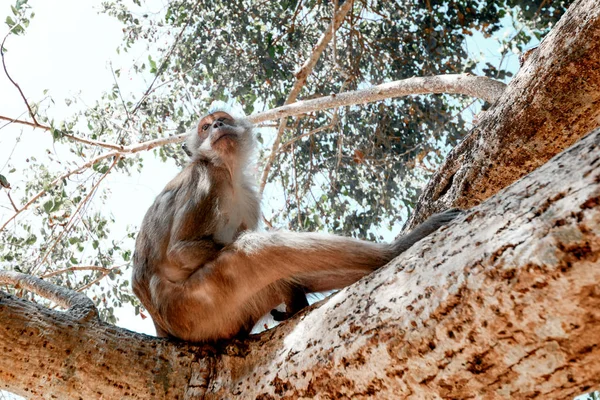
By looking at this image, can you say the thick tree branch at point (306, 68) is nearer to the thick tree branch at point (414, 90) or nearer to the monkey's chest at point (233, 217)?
the thick tree branch at point (414, 90)

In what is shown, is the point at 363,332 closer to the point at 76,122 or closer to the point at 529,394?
the point at 529,394

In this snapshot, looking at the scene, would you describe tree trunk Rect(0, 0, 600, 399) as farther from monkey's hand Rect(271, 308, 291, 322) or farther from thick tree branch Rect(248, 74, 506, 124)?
thick tree branch Rect(248, 74, 506, 124)

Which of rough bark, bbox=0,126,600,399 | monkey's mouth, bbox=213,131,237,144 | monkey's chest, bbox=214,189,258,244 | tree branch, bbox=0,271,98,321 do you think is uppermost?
monkey's mouth, bbox=213,131,237,144

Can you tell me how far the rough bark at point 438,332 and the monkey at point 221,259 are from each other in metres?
0.39

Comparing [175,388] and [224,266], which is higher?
[224,266]

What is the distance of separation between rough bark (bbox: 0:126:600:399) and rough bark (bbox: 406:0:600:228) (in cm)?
148

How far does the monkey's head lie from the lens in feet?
15.5

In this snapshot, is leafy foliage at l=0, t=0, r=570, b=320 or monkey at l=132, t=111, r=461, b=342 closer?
monkey at l=132, t=111, r=461, b=342

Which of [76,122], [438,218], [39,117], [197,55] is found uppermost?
[197,55]

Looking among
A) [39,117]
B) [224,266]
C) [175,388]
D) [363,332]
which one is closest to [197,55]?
[39,117]

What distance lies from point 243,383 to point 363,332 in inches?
31.8

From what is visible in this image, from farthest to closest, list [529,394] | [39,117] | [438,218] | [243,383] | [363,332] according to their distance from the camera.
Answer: [39,117] < [438,218] < [243,383] < [363,332] < [529,394]

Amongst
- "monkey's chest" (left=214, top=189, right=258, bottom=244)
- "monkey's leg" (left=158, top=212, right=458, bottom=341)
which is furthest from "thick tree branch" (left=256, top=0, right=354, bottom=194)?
"monkey's leg" (left=158, top=212, right=458, bottom=341)

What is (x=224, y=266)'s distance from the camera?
3320 millimetres
